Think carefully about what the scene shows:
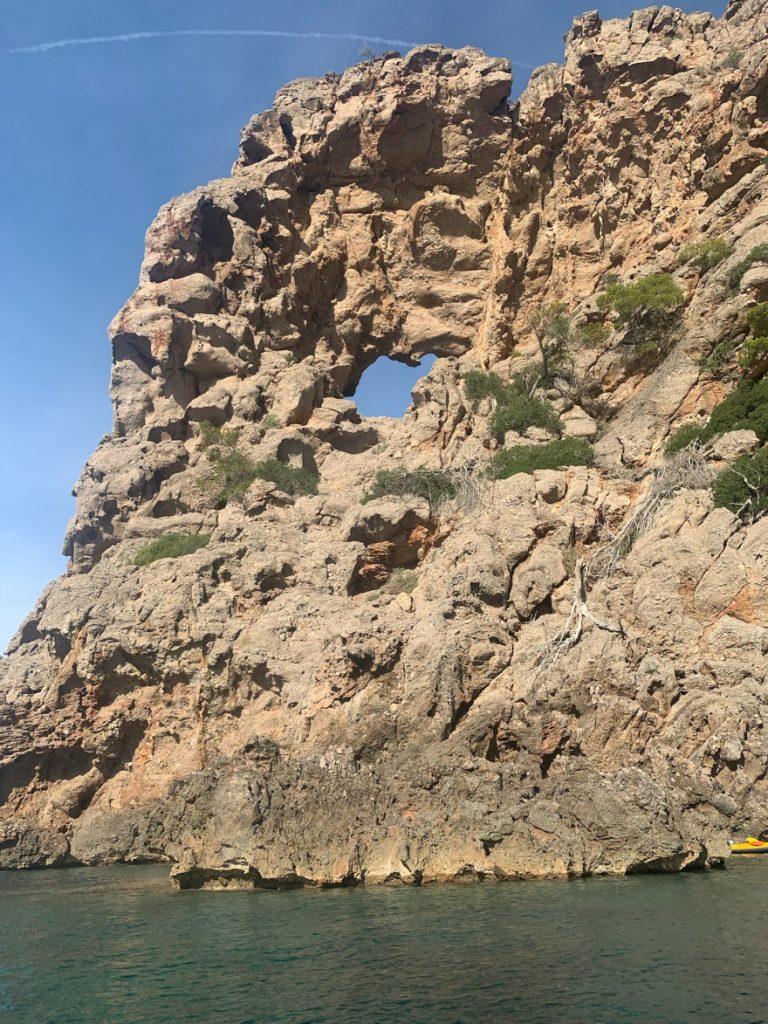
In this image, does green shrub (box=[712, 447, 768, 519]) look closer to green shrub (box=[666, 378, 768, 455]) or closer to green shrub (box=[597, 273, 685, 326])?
green shrub (box=[666, 378, 768, 455])

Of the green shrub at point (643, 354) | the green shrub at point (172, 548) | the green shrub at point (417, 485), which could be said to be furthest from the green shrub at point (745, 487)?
the green shrub at point (172, 548)

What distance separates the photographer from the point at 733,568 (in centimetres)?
1938

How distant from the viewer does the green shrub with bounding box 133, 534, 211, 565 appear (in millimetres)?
30797

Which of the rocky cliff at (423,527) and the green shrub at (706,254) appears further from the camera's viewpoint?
the green shrub at (706,254)

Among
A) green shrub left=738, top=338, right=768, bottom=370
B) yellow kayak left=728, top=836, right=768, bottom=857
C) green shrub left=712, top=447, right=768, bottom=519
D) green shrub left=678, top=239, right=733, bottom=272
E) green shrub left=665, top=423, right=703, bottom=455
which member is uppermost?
green shrub left=678, top=239, right=733, bottom=272

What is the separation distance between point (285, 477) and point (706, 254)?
18.7 meters

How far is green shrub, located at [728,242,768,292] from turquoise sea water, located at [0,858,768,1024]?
63.6 ft

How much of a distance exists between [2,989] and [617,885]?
10075 millimetres

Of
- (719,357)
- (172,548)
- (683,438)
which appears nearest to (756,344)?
(719,357)

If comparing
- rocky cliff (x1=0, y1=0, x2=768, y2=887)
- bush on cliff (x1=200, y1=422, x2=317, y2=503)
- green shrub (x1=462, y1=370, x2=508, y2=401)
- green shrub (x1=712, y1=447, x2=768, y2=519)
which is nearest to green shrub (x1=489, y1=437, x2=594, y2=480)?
rocky cliff (x1=0, y1=0, x2=768, y2=887)

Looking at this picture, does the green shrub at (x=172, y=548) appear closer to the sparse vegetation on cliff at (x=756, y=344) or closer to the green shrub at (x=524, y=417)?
the green shrub at (x=524, y=417)

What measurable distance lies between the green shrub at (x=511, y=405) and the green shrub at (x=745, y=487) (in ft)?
29.1

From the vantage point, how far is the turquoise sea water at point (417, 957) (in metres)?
8.80

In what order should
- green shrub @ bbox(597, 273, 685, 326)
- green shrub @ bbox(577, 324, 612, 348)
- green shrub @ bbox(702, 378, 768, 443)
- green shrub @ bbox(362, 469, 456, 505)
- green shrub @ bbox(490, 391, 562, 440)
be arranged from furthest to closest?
green shrub @ bbox(577, 324, 612, 348)
green shrub @ bbox(490, 391, 562, 440)
green shrub @ bbox(597, 273, 685, 326)
green shrub @ bbox(362, 469, 456, 505)
green shrub @ bbox(702, 378, 768, 443)
